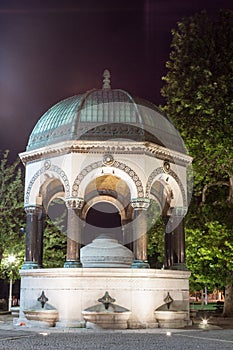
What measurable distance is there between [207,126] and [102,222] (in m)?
6.67

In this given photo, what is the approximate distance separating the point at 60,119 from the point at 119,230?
600 cm

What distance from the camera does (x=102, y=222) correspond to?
2450 centimetres

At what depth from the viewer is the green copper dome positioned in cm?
1706

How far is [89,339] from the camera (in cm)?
1284

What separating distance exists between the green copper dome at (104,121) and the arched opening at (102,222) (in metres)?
5.19

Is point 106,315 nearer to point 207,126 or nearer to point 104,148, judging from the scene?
point 104,148

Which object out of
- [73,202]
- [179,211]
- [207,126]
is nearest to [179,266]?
[179,211]

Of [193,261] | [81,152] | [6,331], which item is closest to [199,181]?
[193,261]

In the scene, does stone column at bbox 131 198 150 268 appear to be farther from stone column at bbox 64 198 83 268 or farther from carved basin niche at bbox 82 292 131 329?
stone column at bbox 64 198 83 268

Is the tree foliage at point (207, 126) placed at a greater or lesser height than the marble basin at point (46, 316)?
greater

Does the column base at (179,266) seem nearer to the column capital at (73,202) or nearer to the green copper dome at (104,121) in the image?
the green copper dome at (104,121)

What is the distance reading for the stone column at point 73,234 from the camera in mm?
16156

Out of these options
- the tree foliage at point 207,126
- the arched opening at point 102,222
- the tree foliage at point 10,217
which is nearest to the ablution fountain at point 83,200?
the arched opening at point 102,222

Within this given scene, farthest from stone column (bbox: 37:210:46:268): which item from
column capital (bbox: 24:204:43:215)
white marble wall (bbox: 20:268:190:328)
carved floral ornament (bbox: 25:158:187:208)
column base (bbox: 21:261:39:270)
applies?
white marble wall (bbox: 20:268:190:328)
